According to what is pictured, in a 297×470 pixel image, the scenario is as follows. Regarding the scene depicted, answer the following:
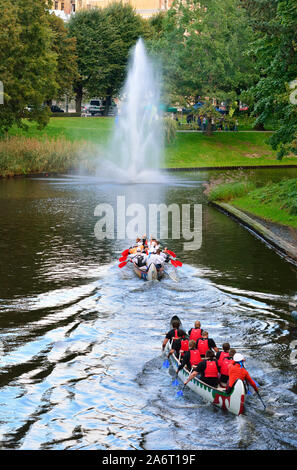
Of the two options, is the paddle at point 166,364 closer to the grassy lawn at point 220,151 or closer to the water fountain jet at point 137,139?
the water fountain jet at point 137,139

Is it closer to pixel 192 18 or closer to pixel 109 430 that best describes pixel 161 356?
pixel 109 430

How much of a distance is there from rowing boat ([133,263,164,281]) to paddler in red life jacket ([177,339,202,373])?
33.8ft

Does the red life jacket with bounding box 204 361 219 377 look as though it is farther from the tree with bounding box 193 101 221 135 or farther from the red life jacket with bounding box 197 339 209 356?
the tree with bounding box 193 101 221 135

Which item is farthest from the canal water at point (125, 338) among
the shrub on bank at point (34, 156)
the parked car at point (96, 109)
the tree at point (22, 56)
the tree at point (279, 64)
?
the parked car at point (96, 109)

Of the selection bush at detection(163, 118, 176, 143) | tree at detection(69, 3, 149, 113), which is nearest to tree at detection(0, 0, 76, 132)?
bush at detection(163, 118, 176, 143)

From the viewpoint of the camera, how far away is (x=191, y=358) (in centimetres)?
2012

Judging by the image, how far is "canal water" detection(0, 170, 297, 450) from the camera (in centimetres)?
1694

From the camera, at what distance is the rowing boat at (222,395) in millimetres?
17766

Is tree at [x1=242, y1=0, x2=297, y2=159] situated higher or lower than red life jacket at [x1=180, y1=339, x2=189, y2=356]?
higher

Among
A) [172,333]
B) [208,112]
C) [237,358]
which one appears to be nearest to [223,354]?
[237,358]

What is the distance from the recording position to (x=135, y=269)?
31.7 meters

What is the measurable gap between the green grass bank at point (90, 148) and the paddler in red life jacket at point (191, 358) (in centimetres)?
5351

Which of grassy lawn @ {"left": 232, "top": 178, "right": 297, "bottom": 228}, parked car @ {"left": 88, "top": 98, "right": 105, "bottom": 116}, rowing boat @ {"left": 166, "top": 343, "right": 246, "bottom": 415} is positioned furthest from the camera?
parked car @ {"left": 88, "top": 98, "right": 105, "bottom": 116}

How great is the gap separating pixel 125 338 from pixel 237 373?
19.3ft
